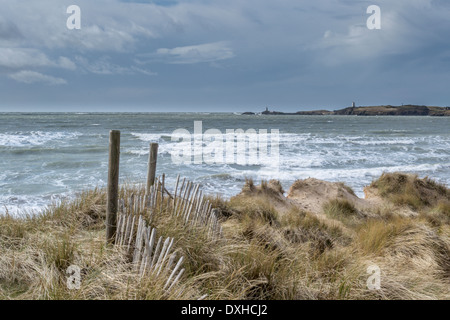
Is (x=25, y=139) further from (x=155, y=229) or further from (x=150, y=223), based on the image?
(x=155, y=229)

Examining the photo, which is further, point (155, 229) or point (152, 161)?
point (152, 161)

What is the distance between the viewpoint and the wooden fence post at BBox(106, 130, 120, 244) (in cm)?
394

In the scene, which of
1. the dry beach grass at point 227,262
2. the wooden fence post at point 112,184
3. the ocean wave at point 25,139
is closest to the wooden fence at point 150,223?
the wooden fence post at point 112,184

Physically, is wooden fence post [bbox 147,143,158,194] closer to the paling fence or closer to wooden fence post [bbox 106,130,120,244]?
the paling fence

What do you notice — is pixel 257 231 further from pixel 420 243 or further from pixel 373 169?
pixel 373 169

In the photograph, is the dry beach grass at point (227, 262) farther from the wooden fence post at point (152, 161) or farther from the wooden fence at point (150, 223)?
the wooden fence post at point (152, 161)

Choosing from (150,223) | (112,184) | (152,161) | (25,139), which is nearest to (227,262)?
(150,223)

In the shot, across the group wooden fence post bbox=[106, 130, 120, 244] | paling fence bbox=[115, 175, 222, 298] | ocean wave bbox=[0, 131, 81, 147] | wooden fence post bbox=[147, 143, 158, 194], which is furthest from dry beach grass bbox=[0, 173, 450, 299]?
ocean wave bbox=[0, 131, 81, 147]

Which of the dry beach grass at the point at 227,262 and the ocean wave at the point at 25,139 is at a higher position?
the ocean wave at the point at 25,139

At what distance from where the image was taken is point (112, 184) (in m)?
4.07

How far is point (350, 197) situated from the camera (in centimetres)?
1012

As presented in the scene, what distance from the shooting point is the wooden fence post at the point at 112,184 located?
3943mm
